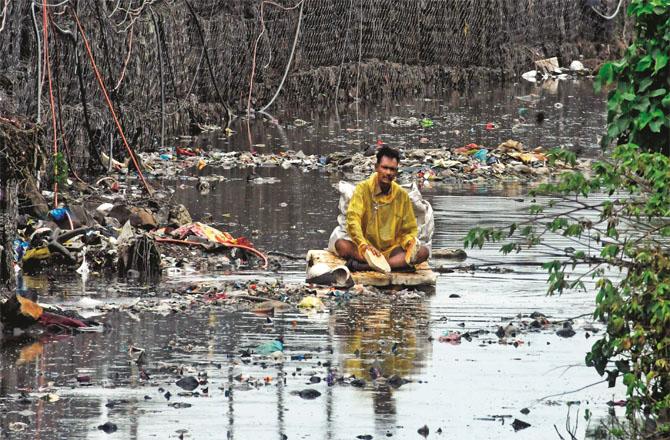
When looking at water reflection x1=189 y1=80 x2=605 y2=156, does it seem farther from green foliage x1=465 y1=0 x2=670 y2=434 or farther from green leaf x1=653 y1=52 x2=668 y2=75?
green leaf x1=653 y1=52 x2=668 y2=75

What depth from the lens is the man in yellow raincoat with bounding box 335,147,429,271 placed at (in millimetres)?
12625

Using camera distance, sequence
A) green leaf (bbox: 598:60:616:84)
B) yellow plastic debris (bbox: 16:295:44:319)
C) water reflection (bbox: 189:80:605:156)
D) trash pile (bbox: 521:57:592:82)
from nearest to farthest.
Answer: green leaf (bbox: 598:60:616:84), yellow plastic debris (bbox: 16:295:44:319), water reflection (bbox: 189:80:605:156), trash pile (bbox: 521:57:592:82)

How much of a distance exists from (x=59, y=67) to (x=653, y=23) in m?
10.9

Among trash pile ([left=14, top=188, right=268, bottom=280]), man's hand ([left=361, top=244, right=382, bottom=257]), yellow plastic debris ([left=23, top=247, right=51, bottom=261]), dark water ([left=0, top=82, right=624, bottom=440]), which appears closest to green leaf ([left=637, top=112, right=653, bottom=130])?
dark water ([left=0, top=82, right=624, bottom=440])

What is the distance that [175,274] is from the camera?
12805 mm

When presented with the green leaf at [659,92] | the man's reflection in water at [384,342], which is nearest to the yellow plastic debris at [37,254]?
the man's reflection in water at [384,342]

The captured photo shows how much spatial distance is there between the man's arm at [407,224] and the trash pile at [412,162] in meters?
6.53

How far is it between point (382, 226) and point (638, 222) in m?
5.70

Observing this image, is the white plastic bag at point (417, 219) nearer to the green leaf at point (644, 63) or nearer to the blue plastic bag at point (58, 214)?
the blue plastic bag at point (58, 214)

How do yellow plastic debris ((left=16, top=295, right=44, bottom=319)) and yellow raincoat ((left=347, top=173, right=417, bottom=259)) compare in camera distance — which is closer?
yellow plastic debris ((left=16, top=295, right=44, bottom=319))

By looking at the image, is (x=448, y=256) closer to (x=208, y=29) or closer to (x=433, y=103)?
(x=208, y=29)

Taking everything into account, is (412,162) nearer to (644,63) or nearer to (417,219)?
(417,219)

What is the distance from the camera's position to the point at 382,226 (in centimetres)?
1291

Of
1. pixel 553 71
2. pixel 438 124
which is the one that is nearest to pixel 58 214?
pixel 438 124
